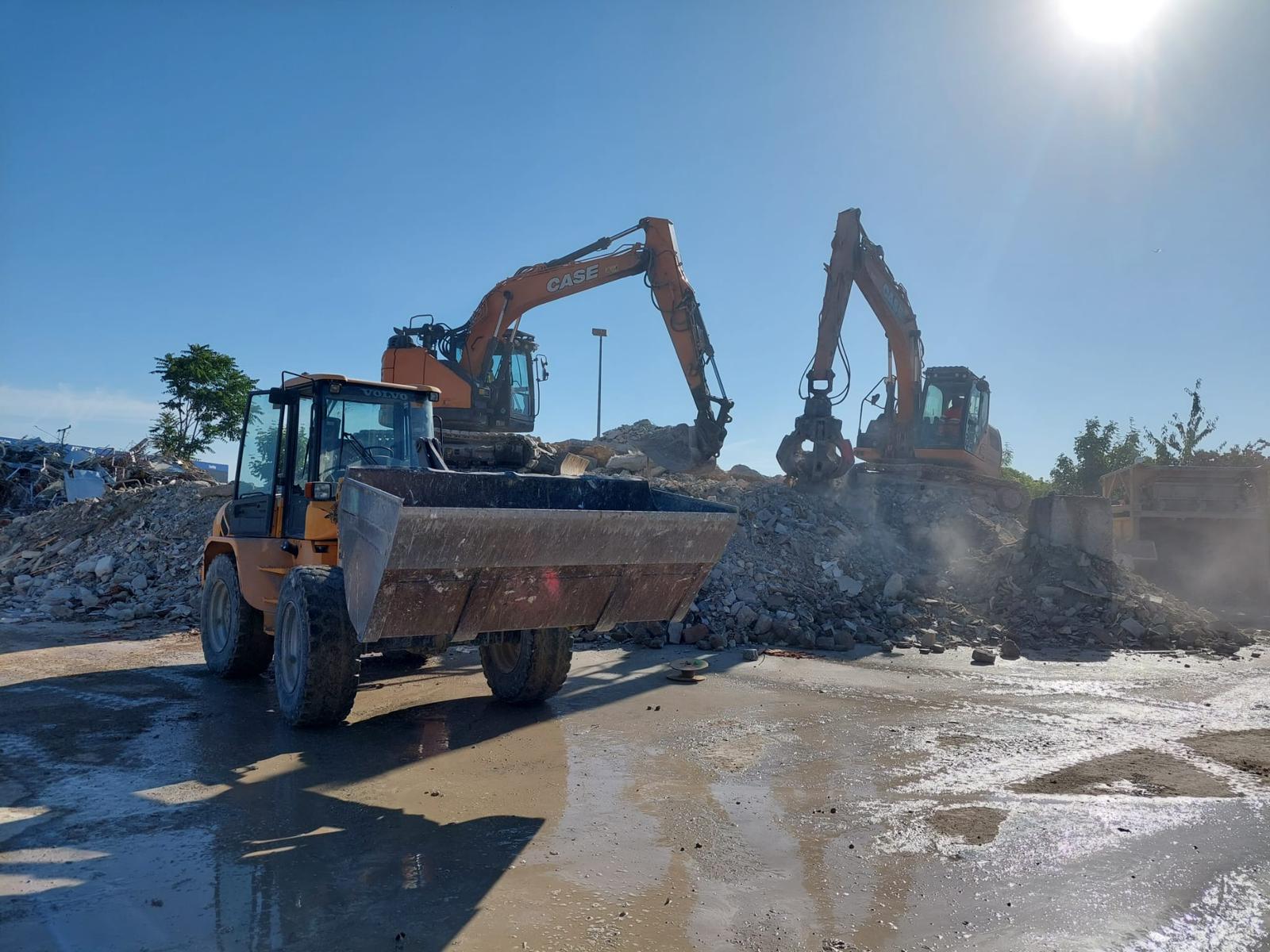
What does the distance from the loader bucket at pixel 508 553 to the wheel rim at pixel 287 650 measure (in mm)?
813

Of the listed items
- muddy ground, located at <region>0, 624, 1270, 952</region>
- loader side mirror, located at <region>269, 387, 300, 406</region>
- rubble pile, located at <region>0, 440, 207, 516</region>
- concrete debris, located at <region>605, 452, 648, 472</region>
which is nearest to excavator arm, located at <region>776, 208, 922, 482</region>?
concrete debris, located at <region>605, 452, 648, 472</region>

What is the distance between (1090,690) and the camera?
7.90 meters

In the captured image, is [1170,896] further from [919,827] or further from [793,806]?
[793,806]

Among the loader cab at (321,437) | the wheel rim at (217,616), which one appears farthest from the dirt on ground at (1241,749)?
the wheel rim at (217,616)

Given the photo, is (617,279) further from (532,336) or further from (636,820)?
(636,820)

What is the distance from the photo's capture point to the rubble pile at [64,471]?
20859 millimetres

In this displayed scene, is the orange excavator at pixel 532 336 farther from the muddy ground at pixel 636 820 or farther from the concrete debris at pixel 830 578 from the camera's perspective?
the muddy ground at pixel 636 820

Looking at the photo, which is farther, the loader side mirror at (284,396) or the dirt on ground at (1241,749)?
the loader side mirror at (284,396)

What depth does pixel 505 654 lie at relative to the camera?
23.2 ft

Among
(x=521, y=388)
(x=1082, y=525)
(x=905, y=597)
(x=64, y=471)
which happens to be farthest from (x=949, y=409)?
(x=64, y=471)

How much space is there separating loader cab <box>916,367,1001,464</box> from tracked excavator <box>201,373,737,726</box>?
43.8 ft

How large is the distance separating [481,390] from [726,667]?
304 inches

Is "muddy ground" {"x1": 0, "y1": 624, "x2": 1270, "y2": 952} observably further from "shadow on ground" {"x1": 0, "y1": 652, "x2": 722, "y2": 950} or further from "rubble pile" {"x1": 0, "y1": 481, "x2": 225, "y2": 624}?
"rubble pile" {"x1": 0, "y1": 481, "x2": 225, "y2": 624}

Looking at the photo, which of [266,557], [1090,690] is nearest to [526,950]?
[266,557]
